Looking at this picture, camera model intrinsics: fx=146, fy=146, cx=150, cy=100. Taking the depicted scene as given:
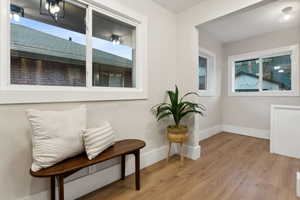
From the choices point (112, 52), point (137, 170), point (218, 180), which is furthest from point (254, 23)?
point (137, 170)

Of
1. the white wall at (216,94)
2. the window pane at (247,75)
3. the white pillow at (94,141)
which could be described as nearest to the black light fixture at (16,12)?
the white pillow at (94,141)

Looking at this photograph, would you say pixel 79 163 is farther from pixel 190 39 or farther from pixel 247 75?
pixel 247 75

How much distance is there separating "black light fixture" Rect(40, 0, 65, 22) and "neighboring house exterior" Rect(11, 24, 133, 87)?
8.6 inches

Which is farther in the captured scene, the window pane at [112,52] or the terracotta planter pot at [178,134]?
the terracotta planter pot at [178,134]

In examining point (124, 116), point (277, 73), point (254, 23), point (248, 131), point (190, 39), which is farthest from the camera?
point (248, 131)

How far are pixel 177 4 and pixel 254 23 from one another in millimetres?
1785

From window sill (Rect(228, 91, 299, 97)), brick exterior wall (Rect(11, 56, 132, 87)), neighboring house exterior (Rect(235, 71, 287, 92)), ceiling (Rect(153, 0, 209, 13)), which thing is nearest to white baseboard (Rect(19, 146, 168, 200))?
brick exterior wall (Rect(11, 56, 132, 87))

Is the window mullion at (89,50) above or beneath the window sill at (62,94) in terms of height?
above

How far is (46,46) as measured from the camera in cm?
142

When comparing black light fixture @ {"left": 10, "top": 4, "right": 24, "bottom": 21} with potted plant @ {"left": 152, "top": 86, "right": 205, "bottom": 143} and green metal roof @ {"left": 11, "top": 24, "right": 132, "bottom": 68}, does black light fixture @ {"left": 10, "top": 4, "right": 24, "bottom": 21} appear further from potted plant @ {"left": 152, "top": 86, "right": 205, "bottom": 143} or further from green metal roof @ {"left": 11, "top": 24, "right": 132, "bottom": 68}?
potted plant @ {"left": 152, "top": 86, "right": 205, "bottom": 143}

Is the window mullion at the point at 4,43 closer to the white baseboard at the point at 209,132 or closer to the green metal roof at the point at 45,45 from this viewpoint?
the green metal roof at the point at 45,45

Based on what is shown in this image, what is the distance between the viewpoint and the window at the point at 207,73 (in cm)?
366

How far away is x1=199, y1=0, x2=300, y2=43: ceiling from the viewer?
2.40 meters

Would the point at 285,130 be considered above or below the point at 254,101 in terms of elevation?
below
